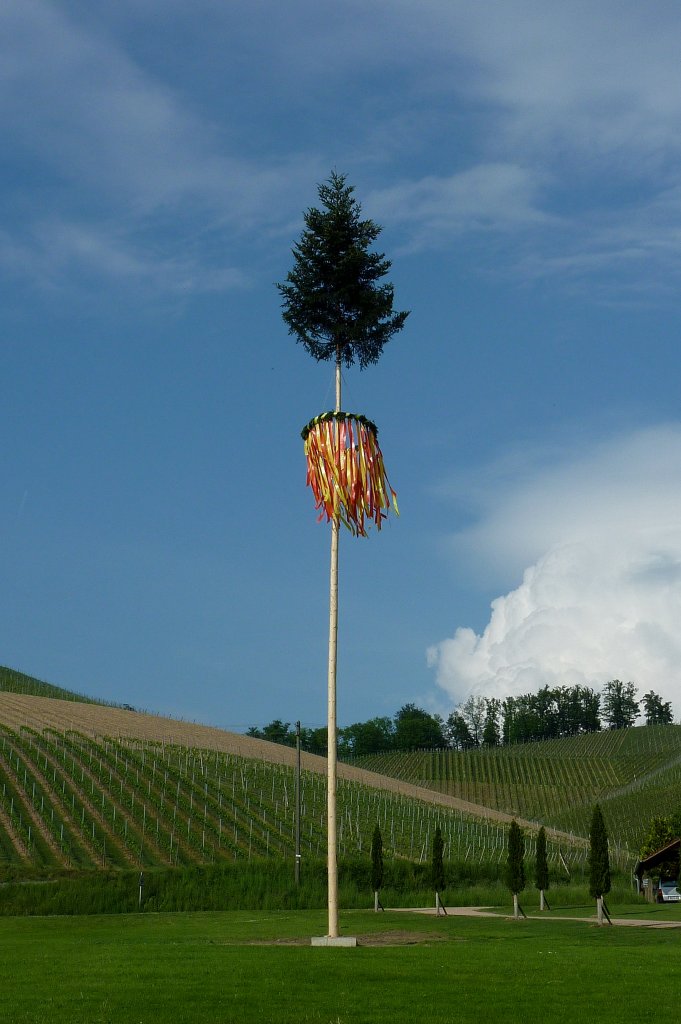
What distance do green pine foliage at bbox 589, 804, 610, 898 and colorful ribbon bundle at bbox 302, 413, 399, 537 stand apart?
563 inches

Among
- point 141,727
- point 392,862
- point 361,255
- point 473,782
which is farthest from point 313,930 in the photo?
point 473,782

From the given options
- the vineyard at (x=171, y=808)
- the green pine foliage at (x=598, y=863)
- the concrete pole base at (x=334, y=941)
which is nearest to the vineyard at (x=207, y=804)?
the vineyard at (x=171, y=808)

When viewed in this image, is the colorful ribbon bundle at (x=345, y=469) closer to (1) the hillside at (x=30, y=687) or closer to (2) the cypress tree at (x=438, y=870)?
(2) the cypress tree at (x=438, y=870)

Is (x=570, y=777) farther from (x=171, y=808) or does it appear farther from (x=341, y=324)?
(x=341, y=324)

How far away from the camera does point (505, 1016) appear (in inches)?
578

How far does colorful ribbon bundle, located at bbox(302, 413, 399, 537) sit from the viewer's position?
27172 millimetres

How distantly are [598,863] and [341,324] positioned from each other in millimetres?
20119

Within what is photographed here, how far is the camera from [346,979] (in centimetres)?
1802

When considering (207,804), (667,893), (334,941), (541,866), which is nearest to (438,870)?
(541,866)

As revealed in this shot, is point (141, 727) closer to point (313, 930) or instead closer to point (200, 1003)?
point (313, 930)

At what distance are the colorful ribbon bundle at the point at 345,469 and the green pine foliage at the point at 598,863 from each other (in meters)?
14.3

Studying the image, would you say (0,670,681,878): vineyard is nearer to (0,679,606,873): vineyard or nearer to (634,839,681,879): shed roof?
(0,679,606,873): vineyard

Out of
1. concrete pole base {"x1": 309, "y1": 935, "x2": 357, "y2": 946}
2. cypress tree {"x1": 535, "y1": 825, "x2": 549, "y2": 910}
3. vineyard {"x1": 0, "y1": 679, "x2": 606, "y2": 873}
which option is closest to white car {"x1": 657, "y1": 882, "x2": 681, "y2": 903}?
cypress tree {"x1": 535, "y1": 825, "x2": 549, "y2": 910}

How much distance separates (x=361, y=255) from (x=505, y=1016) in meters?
20.1
